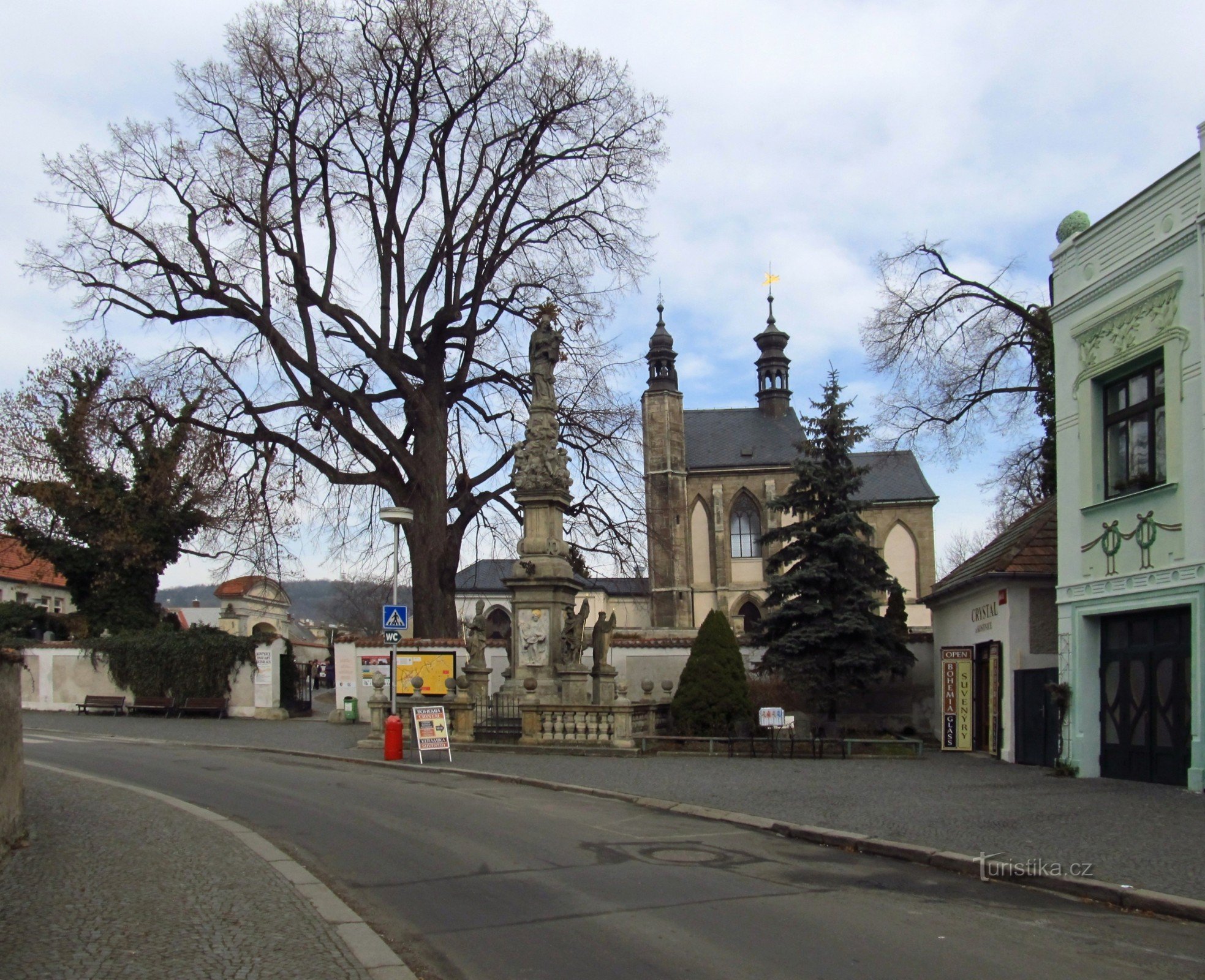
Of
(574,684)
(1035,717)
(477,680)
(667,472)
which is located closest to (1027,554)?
(1035,717)

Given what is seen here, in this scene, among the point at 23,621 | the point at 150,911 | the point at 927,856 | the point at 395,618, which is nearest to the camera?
the point at 150,911

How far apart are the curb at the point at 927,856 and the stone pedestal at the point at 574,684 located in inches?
255

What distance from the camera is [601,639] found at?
2459 cm

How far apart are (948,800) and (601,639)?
1123cm

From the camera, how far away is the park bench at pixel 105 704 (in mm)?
31828

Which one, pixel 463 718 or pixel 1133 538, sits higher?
pixel 1133 538

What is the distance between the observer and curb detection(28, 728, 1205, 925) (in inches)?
328

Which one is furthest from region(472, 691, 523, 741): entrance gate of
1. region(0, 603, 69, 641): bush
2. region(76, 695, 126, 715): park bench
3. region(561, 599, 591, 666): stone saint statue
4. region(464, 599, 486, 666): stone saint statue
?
region(0, 603, 69, 641): bush

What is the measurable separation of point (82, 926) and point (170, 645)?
2645cm

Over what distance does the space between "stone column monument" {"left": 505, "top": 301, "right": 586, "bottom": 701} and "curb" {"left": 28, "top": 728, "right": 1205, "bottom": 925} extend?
688 cm

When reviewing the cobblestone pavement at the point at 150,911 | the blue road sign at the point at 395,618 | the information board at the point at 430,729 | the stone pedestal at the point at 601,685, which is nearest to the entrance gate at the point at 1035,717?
the stone pedestal at the point at 601,685

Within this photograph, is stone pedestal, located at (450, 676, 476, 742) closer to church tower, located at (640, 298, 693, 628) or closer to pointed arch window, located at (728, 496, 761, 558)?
church tower, located at (640, 298, 693, 628)

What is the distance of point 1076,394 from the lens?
18.1m

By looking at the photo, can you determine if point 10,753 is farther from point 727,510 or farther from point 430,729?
point 727,510
